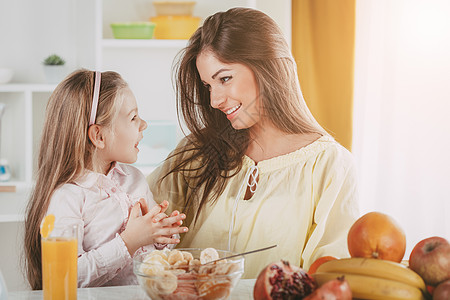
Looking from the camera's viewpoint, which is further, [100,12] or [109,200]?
[100,12]

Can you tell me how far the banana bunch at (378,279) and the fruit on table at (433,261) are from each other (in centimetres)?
2

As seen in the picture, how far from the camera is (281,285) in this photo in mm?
1000

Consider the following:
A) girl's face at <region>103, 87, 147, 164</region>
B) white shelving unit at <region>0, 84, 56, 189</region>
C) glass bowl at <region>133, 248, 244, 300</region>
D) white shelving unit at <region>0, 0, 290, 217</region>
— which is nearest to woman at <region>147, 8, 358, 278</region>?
girl's face at <region>103, 87, 147, 164</region>

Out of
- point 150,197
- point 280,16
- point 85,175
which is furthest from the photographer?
point 280,16

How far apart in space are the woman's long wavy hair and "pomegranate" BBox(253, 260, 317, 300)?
79cm

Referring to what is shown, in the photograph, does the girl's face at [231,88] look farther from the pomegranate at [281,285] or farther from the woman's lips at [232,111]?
the pomegranate at [281,285]

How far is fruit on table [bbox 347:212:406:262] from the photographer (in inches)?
43.8

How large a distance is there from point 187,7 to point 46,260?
6.40ft

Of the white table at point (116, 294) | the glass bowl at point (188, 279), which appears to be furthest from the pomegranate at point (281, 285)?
the white table at point (116, 294)

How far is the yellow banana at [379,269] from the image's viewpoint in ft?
3.40

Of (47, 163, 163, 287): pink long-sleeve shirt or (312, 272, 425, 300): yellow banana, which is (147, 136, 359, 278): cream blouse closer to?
(47, 163, 163, 287): pink long-sleeve shirt

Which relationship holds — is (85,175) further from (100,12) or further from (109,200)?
(100,12)

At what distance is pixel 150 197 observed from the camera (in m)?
1.84

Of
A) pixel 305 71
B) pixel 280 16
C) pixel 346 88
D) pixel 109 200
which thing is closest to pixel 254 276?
pixel 109 200
